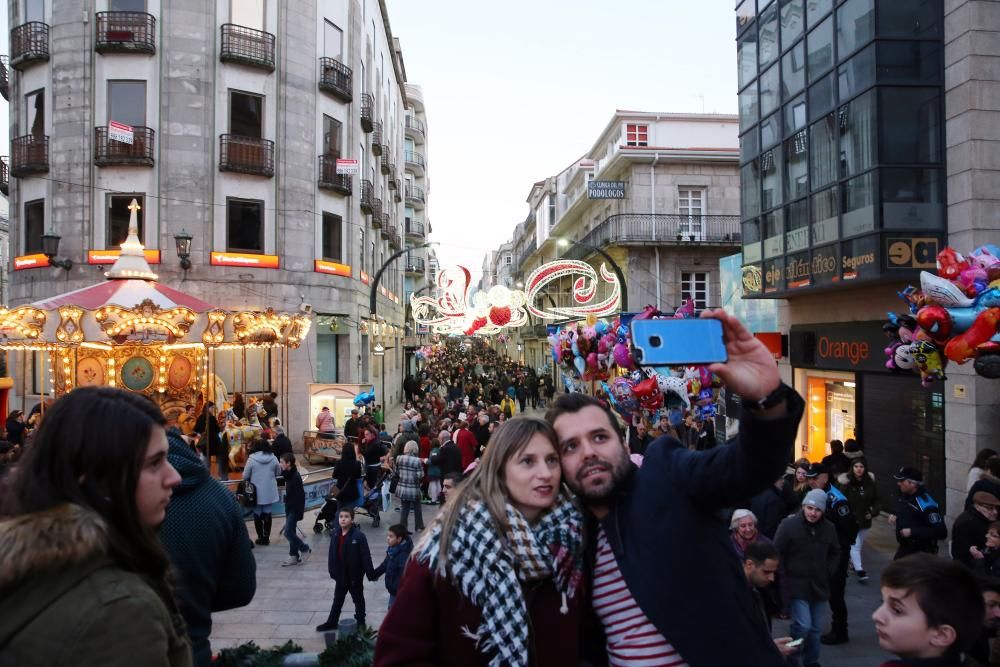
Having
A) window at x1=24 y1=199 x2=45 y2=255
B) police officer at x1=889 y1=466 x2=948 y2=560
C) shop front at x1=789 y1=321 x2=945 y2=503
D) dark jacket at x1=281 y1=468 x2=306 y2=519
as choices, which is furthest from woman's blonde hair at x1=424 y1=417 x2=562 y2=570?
window at x1=24 y1=199 x2=45 y2=255

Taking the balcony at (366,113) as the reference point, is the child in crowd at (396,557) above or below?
below

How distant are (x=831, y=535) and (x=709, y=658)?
16.0 ft

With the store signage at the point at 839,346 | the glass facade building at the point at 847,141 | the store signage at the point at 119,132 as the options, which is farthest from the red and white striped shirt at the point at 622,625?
the store signage at the point at 119,132

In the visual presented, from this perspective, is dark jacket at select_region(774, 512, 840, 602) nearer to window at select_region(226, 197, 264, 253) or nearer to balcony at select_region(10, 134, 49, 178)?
window at select_region(226, 197, 264, 253)

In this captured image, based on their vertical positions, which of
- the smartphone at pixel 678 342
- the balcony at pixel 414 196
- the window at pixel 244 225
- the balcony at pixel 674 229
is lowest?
the smartphone at pixel 678 342

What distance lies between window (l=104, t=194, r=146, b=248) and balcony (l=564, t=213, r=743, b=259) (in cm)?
1737

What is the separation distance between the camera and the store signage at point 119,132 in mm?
17250

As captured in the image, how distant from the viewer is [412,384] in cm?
2953

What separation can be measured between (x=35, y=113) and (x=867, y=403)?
23398 mm

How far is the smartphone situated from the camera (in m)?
1.95

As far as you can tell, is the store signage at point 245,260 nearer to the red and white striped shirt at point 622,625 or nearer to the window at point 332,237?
the window at point 332,237

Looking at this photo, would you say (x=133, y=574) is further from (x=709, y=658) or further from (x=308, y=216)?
(x=308, y=216)

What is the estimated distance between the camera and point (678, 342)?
2.01m

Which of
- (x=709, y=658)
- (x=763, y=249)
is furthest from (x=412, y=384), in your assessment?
(x=709, y=658)
